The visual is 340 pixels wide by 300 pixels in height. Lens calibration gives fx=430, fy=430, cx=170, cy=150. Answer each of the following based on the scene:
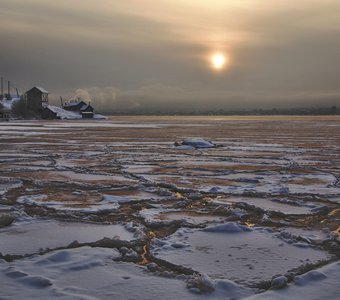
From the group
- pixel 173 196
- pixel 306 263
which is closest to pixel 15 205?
pixel 173 196

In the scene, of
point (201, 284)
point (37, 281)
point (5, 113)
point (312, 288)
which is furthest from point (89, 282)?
point (5, 113)

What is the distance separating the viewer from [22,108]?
7106 cm

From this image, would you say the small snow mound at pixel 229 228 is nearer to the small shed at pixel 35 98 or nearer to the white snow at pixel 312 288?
the white snow at pixel 312 288

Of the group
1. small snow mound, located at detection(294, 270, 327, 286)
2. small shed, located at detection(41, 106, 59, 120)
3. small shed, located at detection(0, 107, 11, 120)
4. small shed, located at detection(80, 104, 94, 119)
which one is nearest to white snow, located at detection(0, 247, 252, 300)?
small snow mound, located at detection(294, 270, 327, 286)

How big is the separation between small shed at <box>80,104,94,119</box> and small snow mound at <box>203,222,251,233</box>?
259ft

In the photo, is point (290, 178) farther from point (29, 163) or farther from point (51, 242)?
point (29, 163)

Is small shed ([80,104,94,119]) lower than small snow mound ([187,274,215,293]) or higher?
higher

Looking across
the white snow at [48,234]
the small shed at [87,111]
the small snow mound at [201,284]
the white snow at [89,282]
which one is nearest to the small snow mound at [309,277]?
the white snow at [89,282]

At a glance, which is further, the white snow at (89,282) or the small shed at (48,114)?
the small shed at (48,114)

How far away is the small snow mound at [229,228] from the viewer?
13.1ft

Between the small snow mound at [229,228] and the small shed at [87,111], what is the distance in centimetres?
7885

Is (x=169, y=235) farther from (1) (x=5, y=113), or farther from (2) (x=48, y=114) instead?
(2) (x=48, y=114)

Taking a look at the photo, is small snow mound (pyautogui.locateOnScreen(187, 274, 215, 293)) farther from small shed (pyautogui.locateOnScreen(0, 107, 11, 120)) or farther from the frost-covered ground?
small shed (pyautogui.locateOnScreen(0, 107, 11, 120))

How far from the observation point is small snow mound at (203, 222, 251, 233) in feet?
13.1
